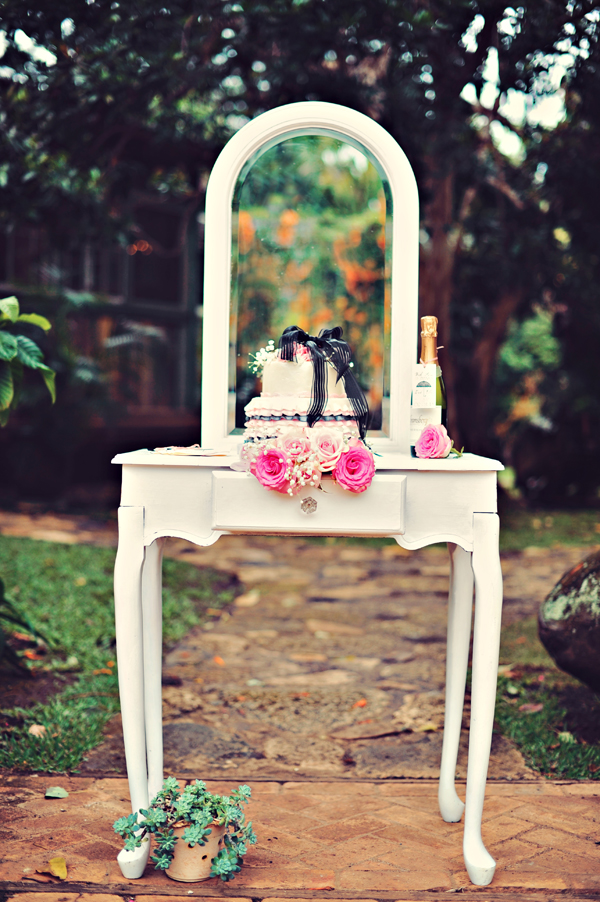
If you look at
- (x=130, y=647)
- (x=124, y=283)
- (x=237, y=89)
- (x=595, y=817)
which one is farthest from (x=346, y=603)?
(x=124, y=283)

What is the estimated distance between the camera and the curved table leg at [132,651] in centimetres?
226

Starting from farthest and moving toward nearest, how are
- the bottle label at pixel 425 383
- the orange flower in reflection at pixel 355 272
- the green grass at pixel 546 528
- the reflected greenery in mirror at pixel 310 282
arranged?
1. the green grass at pixel 546 528
2. the orange flower in reflection at pixel 355 272
3. the reflected greenery in mirror at pixel 310 282
4. the bottle label at pixel 425 383

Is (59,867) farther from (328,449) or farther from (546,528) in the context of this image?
(546,528)

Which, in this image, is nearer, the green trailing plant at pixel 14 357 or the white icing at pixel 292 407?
the white icing at pixel 292 407

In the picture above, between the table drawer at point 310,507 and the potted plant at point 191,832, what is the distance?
71 cm

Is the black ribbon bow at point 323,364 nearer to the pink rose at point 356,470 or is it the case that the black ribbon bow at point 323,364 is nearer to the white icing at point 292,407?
the white icing at point 292,407

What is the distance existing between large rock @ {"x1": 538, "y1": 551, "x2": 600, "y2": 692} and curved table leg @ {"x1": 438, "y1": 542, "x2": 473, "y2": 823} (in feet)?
3.05

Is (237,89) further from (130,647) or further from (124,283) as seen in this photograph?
(130,647)

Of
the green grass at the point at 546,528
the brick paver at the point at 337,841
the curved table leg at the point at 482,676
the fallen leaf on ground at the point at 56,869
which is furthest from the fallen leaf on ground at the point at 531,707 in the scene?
the green grass at the point at 546,528

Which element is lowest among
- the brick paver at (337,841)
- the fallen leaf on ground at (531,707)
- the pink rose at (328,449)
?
the fallen leaf on ground at (531,707)

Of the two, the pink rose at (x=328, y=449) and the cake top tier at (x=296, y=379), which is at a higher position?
the cake top tier at (x=296, y=379)

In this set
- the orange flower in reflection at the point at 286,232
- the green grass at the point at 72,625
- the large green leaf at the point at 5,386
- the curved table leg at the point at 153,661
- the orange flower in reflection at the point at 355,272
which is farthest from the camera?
the orange flower in reflection at the point at 286,232

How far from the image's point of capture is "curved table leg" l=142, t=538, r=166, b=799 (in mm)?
2553

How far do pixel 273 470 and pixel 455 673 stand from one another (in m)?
0.96
